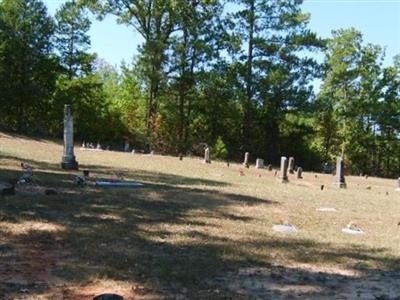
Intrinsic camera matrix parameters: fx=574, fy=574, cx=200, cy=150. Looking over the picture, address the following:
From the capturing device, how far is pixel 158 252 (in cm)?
743

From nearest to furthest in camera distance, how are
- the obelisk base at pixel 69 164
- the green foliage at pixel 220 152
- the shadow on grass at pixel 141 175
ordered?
the shadow on grass at pixel 141 175 < the obelisk base at pixel 69 164 < the green foliage at pixel 220 152

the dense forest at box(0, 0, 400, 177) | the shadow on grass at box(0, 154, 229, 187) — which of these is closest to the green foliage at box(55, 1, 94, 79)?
the dense forest at box(0, 0, 400, 177)

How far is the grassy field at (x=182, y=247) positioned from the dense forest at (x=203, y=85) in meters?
26.9

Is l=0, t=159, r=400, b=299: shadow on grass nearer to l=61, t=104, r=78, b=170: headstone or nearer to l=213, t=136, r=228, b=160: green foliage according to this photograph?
l=61, t=104, r=78, b=170: headstone

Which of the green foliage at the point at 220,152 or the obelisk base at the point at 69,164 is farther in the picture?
the green foliage at the point at 220,152

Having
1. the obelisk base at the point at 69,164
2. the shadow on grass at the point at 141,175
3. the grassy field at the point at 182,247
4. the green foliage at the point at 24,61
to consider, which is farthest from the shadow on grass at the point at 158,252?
the green foliage at the point at 24,61

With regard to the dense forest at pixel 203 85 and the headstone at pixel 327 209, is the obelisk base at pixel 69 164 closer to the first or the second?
the headstone at pixel 327 209

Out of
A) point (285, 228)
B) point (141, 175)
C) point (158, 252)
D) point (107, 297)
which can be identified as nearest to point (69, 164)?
point (141, 175)

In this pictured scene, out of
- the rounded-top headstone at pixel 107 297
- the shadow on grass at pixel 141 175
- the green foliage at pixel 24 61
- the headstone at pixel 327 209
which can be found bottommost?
the rounded-top headstone at pixel 107 297

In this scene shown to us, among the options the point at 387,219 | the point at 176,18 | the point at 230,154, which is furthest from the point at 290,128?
the point at 387,219

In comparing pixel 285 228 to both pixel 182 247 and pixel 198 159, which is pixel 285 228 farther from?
pixel 198 159

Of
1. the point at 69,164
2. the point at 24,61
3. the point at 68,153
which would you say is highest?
the point at 24,61

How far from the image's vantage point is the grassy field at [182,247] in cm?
593

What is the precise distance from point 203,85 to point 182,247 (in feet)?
115
